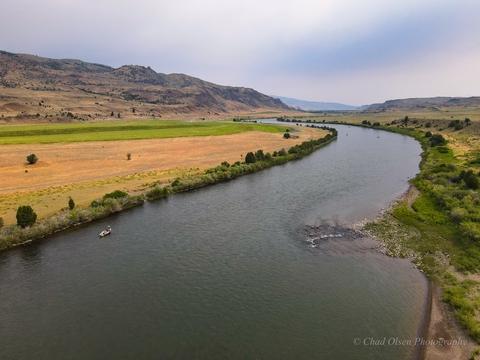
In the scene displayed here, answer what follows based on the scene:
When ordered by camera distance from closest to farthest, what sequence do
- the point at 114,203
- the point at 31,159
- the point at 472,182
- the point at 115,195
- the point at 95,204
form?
the point at 95,204 < the point at 114,203 < the point at 115,195 < the point at 472,182 < the point at 31,159

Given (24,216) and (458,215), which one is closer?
(24,216)

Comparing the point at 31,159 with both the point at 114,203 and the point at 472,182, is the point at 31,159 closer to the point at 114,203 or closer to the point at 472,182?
the point at 114,203

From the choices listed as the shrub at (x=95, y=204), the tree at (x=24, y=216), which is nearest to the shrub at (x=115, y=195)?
the shrub at (x=95, y=204)

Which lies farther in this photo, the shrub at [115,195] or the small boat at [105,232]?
the shrub at [115,195]

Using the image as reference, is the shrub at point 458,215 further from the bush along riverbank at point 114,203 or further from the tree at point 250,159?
the tree at point 250,159

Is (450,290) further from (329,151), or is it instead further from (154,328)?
(329,151)

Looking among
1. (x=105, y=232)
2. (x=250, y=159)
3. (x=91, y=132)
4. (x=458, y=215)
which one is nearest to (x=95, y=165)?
(x=250, y=159)

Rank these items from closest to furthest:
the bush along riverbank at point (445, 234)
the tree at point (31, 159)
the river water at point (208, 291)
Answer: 1. the river water at point (208, 291)
2. the bush along riverbank at point (445, 234)
3. the tree at point (31, 159)

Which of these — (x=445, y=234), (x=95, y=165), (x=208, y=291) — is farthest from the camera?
(x=95, y=165)
